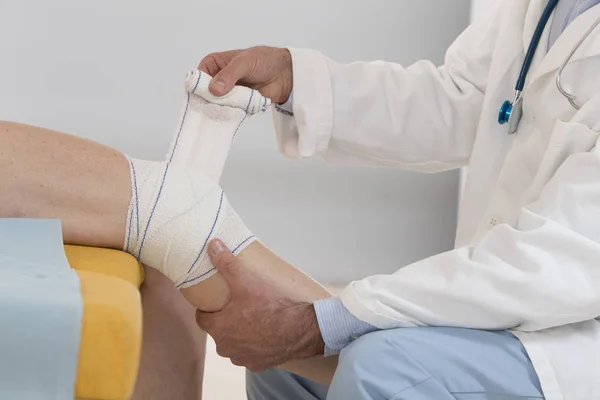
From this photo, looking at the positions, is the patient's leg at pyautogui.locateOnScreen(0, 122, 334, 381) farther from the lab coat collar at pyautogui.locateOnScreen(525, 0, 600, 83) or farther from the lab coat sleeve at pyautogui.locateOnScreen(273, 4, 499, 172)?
the lab coat collar at pyautogui.locateOnScreen(525, 0, 600, 83)

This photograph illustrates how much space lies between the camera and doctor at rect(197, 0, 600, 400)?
1004 mm

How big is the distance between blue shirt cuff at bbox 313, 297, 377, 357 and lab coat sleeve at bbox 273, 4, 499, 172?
0.46 m

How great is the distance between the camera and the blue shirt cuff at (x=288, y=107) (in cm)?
148

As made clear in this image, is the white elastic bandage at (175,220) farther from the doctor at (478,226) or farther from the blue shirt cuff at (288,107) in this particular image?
the blue shirt cuff at (288,107)

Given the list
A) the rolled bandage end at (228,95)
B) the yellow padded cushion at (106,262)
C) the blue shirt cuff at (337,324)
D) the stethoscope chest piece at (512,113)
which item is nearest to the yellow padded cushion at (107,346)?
the yellow padded cushion at (106,262)

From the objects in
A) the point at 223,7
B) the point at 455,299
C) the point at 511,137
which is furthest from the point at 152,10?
the point at 455,299

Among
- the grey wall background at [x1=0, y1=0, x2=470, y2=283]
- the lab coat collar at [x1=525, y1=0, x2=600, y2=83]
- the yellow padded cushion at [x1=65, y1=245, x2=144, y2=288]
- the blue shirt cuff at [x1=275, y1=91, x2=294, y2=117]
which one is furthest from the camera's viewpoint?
the grey wall background at [x1=0, y1=0, x2=470, y2=283]

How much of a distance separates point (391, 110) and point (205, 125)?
0.46m

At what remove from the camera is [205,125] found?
48.4 inches

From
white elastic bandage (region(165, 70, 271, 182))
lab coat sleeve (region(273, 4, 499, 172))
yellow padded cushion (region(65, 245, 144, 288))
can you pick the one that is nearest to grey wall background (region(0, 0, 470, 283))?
lab coat sleeve (region(273, 4, 499, 172))

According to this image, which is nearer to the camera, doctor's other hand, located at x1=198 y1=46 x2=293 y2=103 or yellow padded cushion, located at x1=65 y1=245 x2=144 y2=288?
yellow padded cushion, located at x1=65 y1=245 x2=144 y2=288

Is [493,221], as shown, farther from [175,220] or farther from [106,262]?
[106,262]

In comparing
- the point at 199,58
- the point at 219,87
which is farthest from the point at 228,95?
the point at 199,58

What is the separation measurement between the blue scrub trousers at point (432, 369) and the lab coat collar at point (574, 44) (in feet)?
1.56
